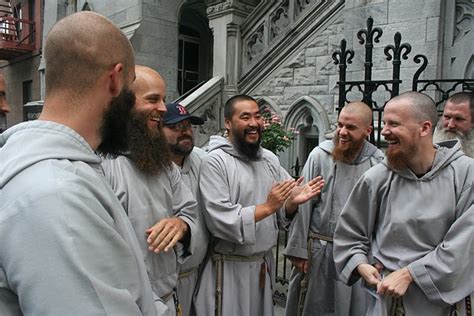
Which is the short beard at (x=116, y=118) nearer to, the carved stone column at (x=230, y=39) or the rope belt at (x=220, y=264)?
the rope belt at (x=220, y=264)

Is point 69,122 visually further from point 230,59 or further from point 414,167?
point 230,59

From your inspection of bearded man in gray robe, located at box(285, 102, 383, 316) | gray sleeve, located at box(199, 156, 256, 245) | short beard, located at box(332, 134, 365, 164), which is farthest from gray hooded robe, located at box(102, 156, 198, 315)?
short beard, located at box(332, 134, 365, 164)

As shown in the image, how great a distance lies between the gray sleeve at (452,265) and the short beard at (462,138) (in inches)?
47.8

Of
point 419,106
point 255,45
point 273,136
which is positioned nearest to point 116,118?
point 419,106

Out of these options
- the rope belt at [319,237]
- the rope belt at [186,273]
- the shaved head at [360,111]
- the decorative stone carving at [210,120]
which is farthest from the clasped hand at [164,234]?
the decorative stone carving at [210,120]

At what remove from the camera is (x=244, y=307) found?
3.07 meters

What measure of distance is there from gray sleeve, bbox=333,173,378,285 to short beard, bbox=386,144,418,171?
0.20m

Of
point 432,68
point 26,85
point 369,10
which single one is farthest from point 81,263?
point 26,85

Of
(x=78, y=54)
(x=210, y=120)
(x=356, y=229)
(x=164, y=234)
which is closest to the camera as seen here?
(x=78, y=54)

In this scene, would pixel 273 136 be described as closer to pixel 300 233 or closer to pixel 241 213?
pixel 300 233

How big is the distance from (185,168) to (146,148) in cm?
81

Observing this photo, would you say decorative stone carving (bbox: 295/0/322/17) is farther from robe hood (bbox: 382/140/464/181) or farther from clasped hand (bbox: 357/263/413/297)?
clasped hand (bbox: 357/263/413/297)

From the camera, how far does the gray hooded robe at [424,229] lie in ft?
7.29

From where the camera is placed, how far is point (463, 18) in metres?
5.74
